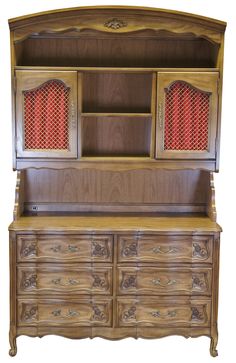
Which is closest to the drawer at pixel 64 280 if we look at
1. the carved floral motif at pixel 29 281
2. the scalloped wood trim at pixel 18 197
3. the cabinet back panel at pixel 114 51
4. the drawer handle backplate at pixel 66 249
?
the carved floral motif at pixel 29 281

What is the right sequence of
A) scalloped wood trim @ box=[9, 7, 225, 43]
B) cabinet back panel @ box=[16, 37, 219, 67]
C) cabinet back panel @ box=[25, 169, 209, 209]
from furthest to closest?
cabinet back panel @ box=[25, 169, 209, 209] < cabinet back panel @ box=[16, 37, 219, 67] < scalloped wood trim @ box=[9, 7, 225, 43]

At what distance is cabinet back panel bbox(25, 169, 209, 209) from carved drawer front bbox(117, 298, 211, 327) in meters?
0.78

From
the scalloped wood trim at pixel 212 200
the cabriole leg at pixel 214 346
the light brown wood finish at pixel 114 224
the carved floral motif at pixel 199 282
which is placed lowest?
the cabriole leg at pixel 214 346

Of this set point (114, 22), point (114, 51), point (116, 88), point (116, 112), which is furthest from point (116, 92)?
point (114, 22)

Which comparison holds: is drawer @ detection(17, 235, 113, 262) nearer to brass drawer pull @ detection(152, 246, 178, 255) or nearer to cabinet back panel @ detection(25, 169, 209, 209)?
brass drawer pull @ detection(152, 246, 178, 255)

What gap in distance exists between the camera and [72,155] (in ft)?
14.6

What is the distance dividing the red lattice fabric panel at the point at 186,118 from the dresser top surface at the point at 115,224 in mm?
503

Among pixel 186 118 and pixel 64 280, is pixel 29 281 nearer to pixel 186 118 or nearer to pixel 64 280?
pixel 64 280

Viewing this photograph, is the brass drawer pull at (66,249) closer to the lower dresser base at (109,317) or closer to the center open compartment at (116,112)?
the lower dresser base at (109,317)

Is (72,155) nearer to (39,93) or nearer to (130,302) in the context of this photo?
(39,93)

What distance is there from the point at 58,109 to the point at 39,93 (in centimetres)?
16

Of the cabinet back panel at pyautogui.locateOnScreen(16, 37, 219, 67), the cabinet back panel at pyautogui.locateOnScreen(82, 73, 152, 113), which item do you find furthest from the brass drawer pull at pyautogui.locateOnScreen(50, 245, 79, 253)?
the cabinet back panel at pyautogui.locateOnScreen(16, 37, 219, 67)

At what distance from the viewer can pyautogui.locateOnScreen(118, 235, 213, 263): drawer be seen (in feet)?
14.3

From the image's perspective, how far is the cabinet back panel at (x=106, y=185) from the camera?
15.8ft
